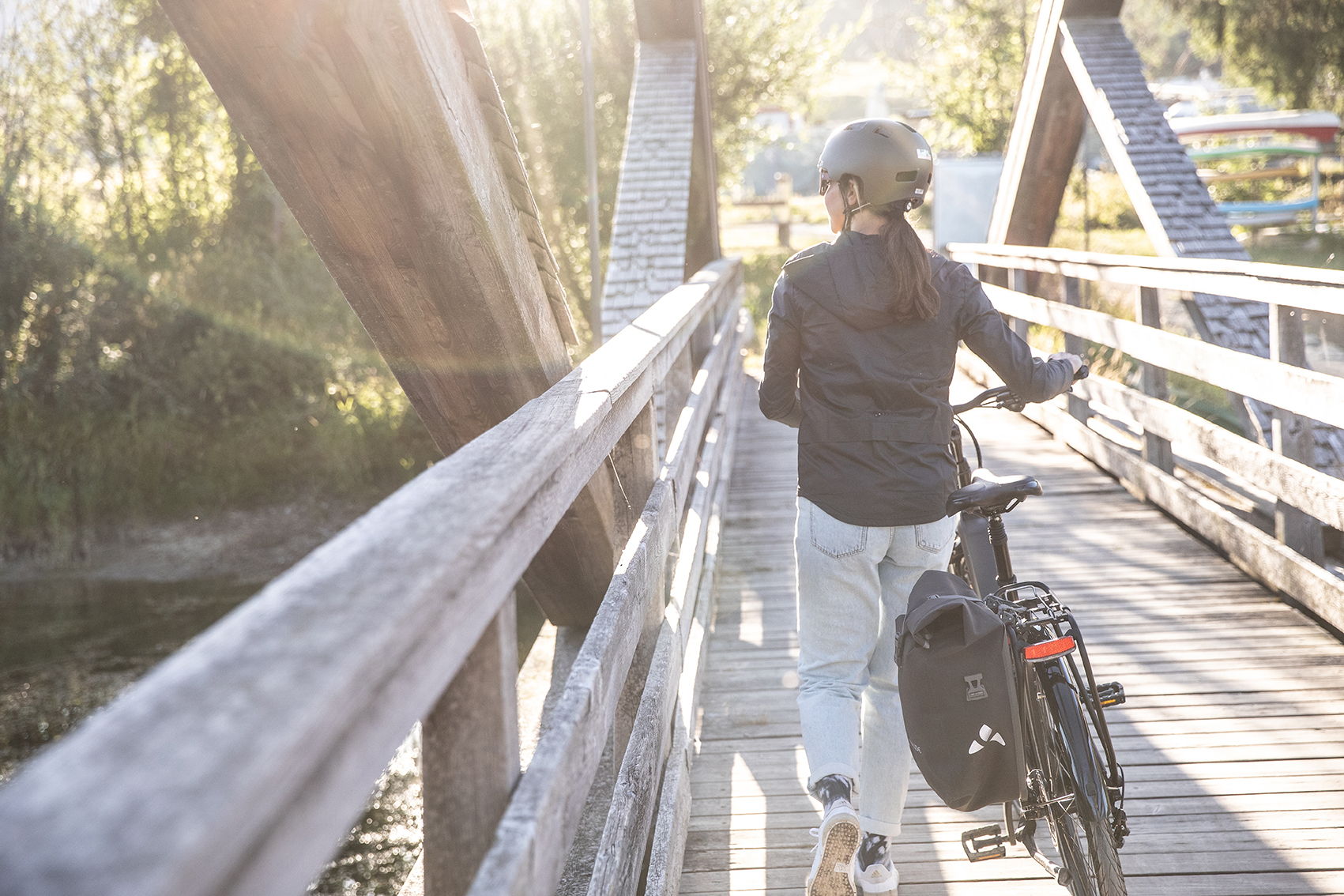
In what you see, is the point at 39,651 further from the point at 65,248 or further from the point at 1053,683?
the point at 1053,683

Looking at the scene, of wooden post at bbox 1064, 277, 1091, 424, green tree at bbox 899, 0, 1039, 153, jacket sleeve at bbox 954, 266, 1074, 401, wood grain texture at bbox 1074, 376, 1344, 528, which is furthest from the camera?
green tree at bbox 899, 0, 1039, 153

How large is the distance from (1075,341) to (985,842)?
5.21 metres

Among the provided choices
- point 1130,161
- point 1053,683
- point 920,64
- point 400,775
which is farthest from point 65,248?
point 920,64

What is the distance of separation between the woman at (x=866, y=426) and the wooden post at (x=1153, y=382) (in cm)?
354

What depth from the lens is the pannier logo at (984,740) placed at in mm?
2191

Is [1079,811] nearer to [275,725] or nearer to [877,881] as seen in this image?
[877,881]

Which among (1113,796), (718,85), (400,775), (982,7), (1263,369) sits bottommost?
(400,775)

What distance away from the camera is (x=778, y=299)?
8.34 ft

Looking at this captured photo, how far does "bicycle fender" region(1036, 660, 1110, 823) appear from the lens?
2156 mm

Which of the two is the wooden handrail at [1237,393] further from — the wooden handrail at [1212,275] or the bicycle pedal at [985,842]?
the bicycle pedal at [985,842]

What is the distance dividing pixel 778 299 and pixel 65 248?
1190 cm

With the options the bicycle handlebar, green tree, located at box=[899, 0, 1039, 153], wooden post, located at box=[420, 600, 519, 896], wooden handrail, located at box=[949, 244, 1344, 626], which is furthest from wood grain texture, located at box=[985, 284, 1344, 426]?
green tree, located at box=[899, 0, 1039, 153]

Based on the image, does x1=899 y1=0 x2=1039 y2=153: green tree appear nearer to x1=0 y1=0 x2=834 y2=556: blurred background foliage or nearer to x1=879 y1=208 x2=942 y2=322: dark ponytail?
x1=0 y1=0 x2=834 y2=556: blurred background foliage

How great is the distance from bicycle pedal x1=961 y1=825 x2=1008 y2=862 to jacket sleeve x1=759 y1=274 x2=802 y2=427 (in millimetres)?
976
